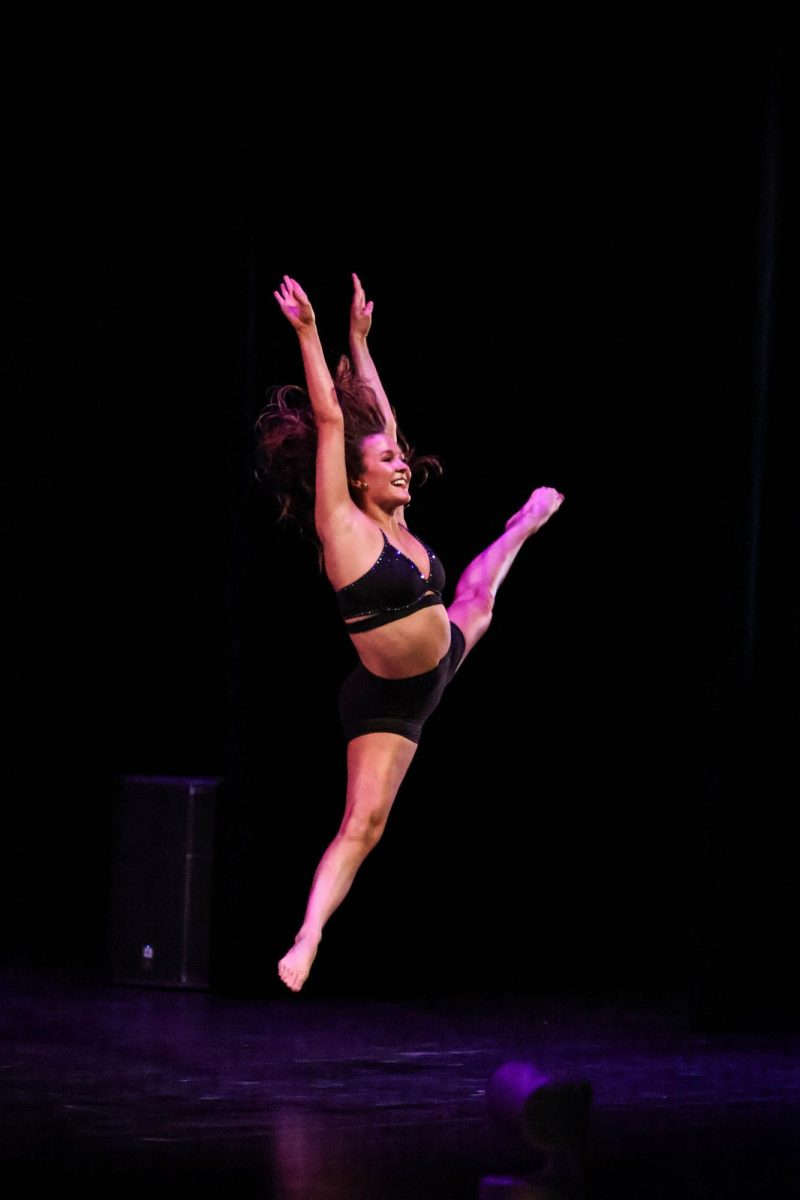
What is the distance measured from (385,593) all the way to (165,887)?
2572 millimetres

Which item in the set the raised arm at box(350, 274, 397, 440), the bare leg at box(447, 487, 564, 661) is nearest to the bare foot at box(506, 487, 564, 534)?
the bare leg at box(447, 487, 564, 661)

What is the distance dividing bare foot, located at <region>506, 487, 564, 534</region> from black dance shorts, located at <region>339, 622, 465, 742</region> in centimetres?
64

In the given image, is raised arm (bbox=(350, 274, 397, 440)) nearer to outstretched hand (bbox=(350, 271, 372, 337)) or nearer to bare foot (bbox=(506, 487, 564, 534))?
outstretched hand (bbox=(350, 271, 372, 337))

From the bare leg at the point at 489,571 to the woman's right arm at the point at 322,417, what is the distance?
65cm

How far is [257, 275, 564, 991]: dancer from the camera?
4.18m

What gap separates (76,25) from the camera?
614 cm

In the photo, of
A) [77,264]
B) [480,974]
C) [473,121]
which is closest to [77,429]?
[77,264]

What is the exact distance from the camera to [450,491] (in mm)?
6629

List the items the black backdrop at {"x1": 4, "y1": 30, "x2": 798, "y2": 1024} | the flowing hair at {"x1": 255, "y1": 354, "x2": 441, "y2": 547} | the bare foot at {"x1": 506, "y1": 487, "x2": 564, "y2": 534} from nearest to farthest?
the flowing hair at {"x1": 255, "y1": 354, "x2": 441, "y2": 547}
the bare foot at {"x1": 506, "y1": 487, "x2": 564, "y2": 534}
the black backdrop at {"x1": 4, "y1": 30, "x2": 798, "y2": 1024}

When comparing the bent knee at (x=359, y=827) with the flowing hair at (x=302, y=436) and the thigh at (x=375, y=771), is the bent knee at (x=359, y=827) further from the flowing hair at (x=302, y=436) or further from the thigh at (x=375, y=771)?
the flowing hair at (x=302, y=436)

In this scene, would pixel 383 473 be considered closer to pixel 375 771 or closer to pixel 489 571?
pixel 489 571

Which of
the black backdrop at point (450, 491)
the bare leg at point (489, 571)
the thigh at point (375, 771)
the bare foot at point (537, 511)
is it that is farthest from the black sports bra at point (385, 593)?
the black backdrop at point (450, 491)

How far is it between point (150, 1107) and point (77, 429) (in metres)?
2.95

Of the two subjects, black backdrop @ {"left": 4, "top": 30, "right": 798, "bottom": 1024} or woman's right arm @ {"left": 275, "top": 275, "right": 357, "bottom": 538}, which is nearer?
woman's right arm @ {"left": 275, "top": 275, "right": 357, "bottom": 538}
